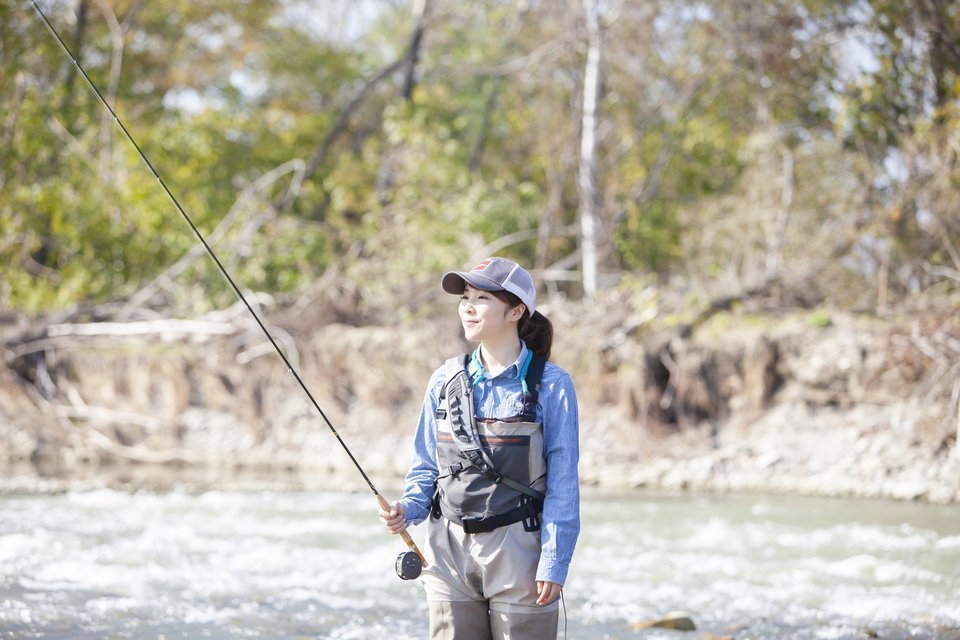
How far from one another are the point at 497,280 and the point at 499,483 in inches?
23.5

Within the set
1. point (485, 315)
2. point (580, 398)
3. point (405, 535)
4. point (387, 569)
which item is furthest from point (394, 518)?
point (580, 398)

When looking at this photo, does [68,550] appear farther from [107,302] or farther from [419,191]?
[419,191]

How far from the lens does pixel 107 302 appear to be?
13.9 meters

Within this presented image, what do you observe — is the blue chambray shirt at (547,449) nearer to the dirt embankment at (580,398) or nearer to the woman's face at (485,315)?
the woman's face at (485,315)

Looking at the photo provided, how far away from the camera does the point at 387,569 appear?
6.89 metres

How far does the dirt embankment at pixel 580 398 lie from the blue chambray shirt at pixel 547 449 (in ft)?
22.9

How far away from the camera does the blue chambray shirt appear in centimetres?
315

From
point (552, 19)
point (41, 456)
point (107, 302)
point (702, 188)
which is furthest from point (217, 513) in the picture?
point (702, 188)

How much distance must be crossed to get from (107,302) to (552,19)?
7.37 metres

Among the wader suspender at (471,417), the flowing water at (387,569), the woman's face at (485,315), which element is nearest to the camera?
the wader suspender at (471,417)

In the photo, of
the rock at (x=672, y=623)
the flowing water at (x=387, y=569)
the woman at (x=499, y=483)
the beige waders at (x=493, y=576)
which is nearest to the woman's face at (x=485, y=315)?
the woman at (x=499, y=483)

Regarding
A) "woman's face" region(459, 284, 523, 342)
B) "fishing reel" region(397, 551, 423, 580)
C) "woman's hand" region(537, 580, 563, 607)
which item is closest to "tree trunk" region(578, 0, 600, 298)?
"woman's face" region(459, 284, 523, 342)

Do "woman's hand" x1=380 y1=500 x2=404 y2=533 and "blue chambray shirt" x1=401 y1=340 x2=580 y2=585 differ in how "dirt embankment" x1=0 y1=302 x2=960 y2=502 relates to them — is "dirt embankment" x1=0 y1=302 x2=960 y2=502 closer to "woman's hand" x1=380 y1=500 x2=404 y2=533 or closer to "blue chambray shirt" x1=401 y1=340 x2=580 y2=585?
"blue chambray shirt" x1=401 y1=340 x2=580 y2=585

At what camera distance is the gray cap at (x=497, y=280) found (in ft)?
10.9
